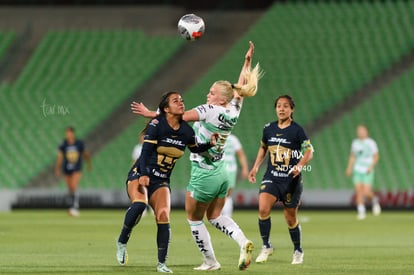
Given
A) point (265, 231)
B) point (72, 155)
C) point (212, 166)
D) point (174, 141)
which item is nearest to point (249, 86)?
point (212, 166)

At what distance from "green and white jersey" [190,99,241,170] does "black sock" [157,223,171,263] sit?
2.96ft

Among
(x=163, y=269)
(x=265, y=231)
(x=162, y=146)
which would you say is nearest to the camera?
(x=163, y=269)

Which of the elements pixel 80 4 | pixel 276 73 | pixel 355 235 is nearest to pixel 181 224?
pixel 355 235

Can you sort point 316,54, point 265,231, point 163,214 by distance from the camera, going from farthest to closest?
1. point 316,54
2. point 265,231
3. point 163,214

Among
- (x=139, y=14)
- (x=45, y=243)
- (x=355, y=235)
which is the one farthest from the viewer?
(x=139, y=14)

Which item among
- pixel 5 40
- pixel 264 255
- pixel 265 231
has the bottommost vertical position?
pixel 264 255

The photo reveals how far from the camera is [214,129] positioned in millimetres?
12188

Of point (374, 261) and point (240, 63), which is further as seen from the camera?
point (240, 63)

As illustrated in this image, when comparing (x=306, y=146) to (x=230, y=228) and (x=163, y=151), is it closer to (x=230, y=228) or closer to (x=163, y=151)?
(x=230, y=228)

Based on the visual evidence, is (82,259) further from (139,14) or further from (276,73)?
(139,14)

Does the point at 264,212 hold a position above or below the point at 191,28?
below

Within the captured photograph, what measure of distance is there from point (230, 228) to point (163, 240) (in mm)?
944

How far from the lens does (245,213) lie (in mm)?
29672

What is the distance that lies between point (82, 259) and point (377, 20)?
24.2 m
